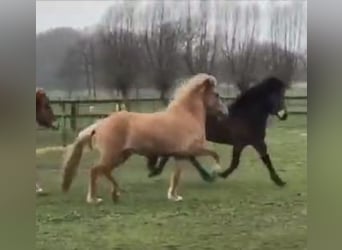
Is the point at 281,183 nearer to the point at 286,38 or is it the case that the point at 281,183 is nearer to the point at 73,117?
the point at 286,38

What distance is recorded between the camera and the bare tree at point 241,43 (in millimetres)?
1869

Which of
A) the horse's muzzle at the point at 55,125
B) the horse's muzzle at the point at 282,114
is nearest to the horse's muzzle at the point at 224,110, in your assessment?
the horse's muzzle at the point at 282,114

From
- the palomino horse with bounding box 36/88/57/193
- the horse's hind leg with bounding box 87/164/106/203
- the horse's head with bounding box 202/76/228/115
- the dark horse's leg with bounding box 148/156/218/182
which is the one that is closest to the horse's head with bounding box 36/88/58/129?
the palomino horse with bounding box 36/88/57/193

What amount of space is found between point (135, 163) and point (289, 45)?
44 cm

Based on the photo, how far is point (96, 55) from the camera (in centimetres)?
187

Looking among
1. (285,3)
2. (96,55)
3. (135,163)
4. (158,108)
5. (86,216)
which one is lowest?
(86,216)

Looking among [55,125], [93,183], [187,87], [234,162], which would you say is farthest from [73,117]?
[234,162]

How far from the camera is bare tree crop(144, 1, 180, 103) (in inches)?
73.7

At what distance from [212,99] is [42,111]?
0.38m

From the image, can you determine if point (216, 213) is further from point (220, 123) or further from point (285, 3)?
point (285, 3)

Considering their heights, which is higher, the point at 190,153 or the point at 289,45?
the point at 289,45

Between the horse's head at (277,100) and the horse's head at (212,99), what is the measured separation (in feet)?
0.34

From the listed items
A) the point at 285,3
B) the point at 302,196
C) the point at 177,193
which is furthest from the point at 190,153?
the point at 285,3

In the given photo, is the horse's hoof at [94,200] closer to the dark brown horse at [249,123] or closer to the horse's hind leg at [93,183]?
the horse's hind leg at [93,183]
